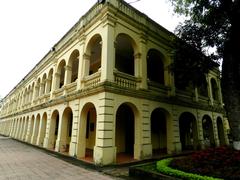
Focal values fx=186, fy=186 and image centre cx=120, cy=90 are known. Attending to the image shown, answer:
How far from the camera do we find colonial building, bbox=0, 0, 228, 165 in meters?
9.23

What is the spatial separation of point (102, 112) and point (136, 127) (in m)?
2.50

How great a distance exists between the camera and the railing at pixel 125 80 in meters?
9.60

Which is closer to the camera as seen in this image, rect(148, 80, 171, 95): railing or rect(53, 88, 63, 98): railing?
rect(148, 80, 171, 95): railing

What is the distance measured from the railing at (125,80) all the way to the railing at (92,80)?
0.94 m

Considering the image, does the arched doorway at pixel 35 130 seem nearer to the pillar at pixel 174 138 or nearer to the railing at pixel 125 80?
the railing at pixel 125 80

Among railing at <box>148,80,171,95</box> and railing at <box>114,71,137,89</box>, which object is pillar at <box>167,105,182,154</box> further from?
railing at <box>114,71,137,89</box>

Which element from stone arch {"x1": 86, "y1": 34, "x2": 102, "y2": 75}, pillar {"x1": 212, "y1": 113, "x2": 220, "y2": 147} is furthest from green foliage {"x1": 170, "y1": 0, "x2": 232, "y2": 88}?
pillar {"x1": 212, "y1": 113, "x2": 220, "y2": 147}

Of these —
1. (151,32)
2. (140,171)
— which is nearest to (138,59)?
Answer: (151,32)

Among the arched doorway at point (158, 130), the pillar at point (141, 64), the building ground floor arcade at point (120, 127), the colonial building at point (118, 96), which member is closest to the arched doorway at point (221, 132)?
the building ground floor arcade at point (120, 127)

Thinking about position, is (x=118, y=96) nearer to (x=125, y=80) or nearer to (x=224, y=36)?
(x=125, y=80)

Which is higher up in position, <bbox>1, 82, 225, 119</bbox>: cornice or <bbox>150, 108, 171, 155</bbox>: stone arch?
<bbox>1, 82, 225, 119</bbox>: cornice

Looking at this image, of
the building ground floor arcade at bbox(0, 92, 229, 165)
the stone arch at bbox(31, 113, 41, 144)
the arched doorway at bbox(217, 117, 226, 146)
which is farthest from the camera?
the arched doorway at bbox(217, 117, 226, 146)

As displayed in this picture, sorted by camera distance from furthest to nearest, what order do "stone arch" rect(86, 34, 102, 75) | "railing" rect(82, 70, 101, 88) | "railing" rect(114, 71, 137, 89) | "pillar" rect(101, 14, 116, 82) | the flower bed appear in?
"stone arch" rect(86, 34, 102, 75) → "railing" rect(82, 70, 101, 88) → "railing" rect(114, 71, 137, 89) → "pillar" rect(101, 14, 116, 82) → the flower bed

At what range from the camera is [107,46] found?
932 centimetres
